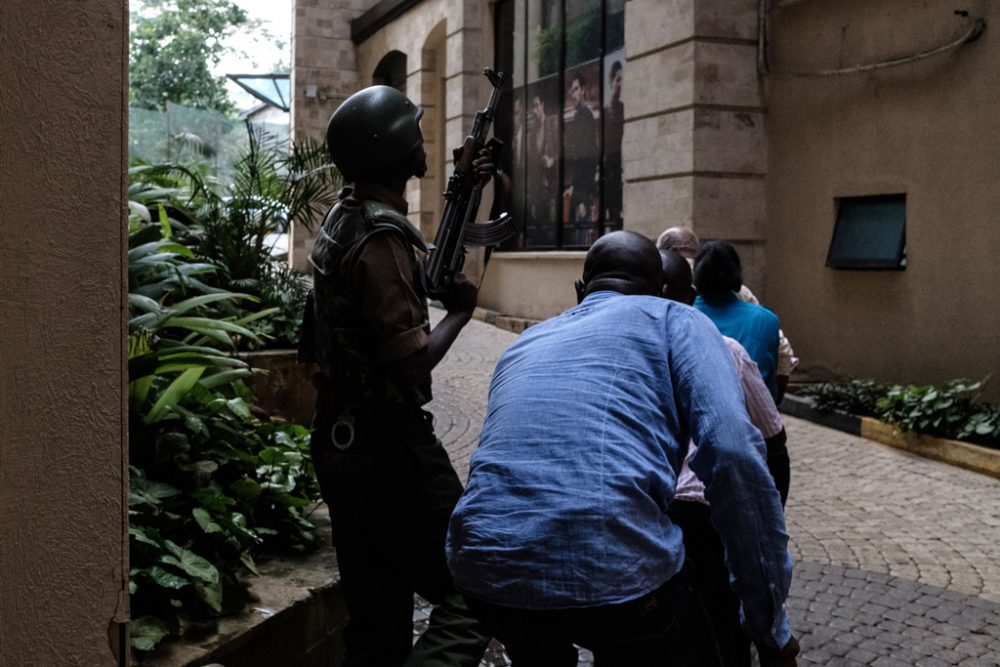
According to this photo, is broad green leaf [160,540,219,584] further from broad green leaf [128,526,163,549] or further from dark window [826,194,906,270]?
dark window [826,194,906,270]

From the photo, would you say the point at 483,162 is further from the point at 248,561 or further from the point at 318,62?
the point at 318,62

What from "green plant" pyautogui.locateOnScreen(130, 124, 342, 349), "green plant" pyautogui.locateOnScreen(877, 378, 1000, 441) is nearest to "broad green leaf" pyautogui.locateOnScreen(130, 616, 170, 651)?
"green plant" pyautogui.locateOnScreen(130, 124, 342, 349)

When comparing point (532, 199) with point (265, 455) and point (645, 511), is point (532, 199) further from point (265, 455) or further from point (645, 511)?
point (645, 511)

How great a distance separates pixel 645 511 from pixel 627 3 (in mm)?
10808

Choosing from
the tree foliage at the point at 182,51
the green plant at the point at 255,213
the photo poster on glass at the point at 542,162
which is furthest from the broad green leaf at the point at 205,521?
the tree foliage at the point at 182,51

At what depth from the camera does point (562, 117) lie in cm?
1498

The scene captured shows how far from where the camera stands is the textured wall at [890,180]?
9.16m

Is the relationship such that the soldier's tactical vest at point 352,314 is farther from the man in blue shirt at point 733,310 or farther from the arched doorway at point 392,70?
the arched doorway at point 392,70

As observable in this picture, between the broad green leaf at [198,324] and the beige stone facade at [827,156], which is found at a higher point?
the beige stone facade at [827,156]

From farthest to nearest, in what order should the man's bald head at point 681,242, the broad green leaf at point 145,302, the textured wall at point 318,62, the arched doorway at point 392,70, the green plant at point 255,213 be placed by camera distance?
the textured wall at point 318,62 → the arched doorway at point 392,70 → the green plant at point 255,213 → the man's bald head at point 681,242 → the broad green leaf at point 145,302

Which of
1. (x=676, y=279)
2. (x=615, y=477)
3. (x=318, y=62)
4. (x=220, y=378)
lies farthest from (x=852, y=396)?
(x=318, y=62)

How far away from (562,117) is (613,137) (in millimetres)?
1459

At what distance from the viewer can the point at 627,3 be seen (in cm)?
1219

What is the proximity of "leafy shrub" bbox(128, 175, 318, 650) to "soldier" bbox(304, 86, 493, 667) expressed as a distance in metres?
0.57
